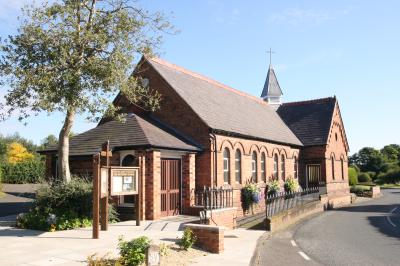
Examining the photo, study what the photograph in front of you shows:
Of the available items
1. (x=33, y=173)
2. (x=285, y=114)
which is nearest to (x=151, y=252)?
(x=285, y=114)

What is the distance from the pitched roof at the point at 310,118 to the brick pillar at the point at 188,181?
53.4 ft

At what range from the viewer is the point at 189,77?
25906mm

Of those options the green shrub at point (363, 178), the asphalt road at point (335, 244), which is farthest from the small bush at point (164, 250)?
the green shrub at point (363, 178)

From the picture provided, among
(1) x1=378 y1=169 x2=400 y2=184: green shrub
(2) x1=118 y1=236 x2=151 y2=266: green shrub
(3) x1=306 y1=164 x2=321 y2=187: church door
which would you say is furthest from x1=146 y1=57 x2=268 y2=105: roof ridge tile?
(1) x1=378 y1=169 x2=400 y2=184: green shrub

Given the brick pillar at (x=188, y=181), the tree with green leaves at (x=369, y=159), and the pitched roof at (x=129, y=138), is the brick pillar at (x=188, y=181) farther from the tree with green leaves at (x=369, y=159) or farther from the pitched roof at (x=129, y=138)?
the tree with green leaves at (x=369, y=159)

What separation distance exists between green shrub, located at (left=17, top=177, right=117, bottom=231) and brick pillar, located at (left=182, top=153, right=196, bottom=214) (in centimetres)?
510

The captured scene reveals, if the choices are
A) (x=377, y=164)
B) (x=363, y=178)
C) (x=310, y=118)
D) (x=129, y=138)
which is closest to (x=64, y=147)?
(x=129, y=138)

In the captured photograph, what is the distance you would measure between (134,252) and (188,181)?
984 centimetres

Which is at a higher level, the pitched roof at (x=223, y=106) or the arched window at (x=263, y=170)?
the pitched roof at (x=223, y=106)

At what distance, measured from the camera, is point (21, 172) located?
42.7m

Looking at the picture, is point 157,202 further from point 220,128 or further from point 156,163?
point 220,128

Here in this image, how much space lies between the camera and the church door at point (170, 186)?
17328 mm

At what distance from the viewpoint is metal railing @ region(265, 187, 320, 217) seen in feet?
58.1

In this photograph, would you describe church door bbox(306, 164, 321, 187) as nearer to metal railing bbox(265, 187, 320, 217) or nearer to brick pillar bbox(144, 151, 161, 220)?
metal railing bbox(265, 187, 320, 217)
